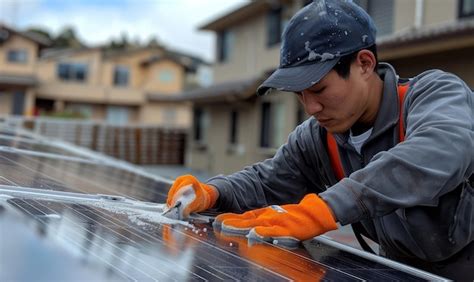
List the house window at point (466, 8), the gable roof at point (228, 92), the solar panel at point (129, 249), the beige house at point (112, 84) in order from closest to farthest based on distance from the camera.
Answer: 1. the solar panel at point (129, 249)
2. the house window at point (466, 8)
3. the gable roof at point (228, 92)
4. the beige house at point (112, 84)

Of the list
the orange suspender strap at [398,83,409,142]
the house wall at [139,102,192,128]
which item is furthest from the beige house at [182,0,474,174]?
the house wall at [139,102,192,128]

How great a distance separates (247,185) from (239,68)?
16.1 m

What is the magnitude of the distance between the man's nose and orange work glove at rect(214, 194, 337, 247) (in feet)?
0.99

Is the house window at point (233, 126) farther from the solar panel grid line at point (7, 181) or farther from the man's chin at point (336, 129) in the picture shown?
the man's chin at point (336, 129)

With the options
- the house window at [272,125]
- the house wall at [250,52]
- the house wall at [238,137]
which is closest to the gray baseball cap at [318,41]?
the house wall at [238,137]

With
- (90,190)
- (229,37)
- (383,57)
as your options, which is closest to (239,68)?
(229,37)

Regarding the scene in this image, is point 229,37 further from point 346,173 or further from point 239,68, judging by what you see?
point 346,173

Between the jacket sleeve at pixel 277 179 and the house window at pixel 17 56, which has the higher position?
the house window at pixel 17 56

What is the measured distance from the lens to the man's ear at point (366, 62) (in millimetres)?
1725

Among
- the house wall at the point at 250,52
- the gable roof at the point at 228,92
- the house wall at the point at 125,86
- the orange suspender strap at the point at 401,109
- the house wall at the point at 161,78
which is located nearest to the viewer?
the orange suspender strap at the point at 401,109

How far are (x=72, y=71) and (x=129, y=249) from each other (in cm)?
3300

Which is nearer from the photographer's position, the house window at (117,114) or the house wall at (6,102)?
the house wall at (6,102)

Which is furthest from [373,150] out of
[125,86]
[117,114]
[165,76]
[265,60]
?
[117,114]

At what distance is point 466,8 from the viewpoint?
9.55 metres
